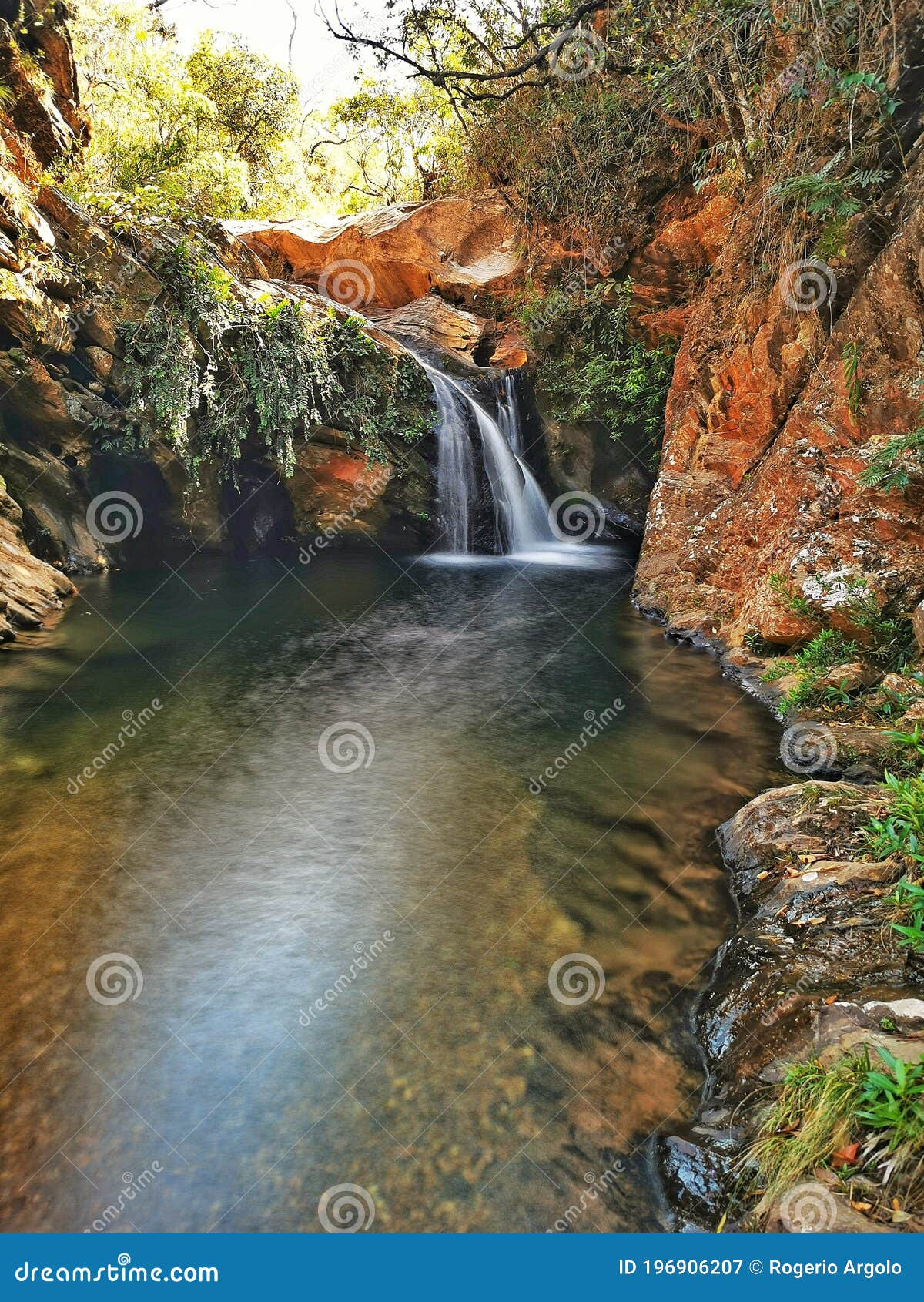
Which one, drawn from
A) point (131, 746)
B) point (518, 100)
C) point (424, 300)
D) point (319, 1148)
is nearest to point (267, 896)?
point (319, 1148)

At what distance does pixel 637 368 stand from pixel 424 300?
7000 millimetres

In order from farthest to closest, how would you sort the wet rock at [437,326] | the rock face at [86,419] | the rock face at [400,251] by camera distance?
the rock face at [400,251] < the wet rock at [437,326] < the rock face at [86,419]

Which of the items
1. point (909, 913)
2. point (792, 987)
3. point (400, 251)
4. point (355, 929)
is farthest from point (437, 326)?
point (792, 987)

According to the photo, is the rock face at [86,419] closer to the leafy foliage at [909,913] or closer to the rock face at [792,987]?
the rock face at [792,987]

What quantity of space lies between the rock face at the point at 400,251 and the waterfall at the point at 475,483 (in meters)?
4.39

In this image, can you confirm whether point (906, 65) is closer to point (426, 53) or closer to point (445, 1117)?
point (445, 1117)

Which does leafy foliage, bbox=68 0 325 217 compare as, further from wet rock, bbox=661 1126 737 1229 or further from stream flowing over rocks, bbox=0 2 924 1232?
wet rock, bbox=661 1126 737 1229

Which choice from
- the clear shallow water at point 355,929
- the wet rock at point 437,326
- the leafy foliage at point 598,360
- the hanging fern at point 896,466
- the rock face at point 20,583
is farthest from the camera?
the wet rock at point 437,326

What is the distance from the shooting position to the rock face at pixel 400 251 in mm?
16672

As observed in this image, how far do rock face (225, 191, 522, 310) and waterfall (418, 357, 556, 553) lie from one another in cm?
439

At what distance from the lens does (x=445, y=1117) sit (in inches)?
108

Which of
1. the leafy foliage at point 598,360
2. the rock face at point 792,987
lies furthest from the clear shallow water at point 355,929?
the leafy foliage at point 598,360

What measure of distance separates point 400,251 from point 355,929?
1745cm

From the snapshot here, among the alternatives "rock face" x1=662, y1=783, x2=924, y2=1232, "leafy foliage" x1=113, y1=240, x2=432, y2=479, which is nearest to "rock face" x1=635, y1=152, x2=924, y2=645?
"rock face" x1=662, y1=783, x2=924, y2=1232
